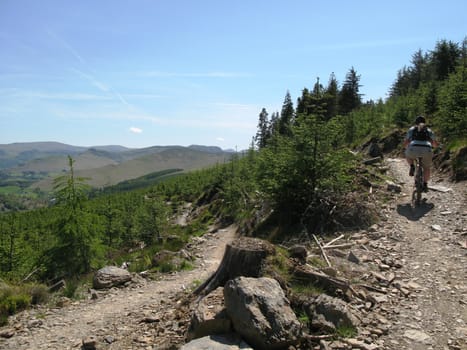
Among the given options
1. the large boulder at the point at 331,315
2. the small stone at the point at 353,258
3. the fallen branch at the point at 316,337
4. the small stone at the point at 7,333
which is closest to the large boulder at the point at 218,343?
the fallen branch at the point at 316,337

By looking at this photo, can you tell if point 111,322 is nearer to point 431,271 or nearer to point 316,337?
point 316,337

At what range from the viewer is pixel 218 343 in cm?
438

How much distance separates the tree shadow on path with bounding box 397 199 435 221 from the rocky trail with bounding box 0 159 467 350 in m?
0.03

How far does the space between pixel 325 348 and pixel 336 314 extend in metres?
0.61

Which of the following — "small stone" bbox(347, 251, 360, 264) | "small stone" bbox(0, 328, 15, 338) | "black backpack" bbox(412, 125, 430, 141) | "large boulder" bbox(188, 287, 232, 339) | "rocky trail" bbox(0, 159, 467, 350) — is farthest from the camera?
"black backpack" bbox(412, 125, 430, 141)

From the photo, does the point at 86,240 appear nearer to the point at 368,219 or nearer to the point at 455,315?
the point at 368,219

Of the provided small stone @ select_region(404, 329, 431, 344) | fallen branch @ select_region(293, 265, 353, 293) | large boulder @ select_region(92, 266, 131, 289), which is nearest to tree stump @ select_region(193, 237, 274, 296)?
fallen branch @ select_region(293, 265, 353, 293)

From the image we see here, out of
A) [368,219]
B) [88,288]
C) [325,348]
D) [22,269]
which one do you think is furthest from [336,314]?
[22,269]

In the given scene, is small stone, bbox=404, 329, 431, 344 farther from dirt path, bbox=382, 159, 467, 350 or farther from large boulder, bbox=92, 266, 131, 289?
large boulder, bbox=92, 266, 131, 289

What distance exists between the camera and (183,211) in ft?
139

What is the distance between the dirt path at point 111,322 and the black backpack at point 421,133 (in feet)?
28.4

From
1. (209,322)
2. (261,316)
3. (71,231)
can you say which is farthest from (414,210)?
(71,231)

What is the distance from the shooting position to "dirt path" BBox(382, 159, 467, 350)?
4707mm

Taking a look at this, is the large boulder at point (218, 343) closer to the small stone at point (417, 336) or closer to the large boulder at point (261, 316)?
the large boulder at point (261, 316)
